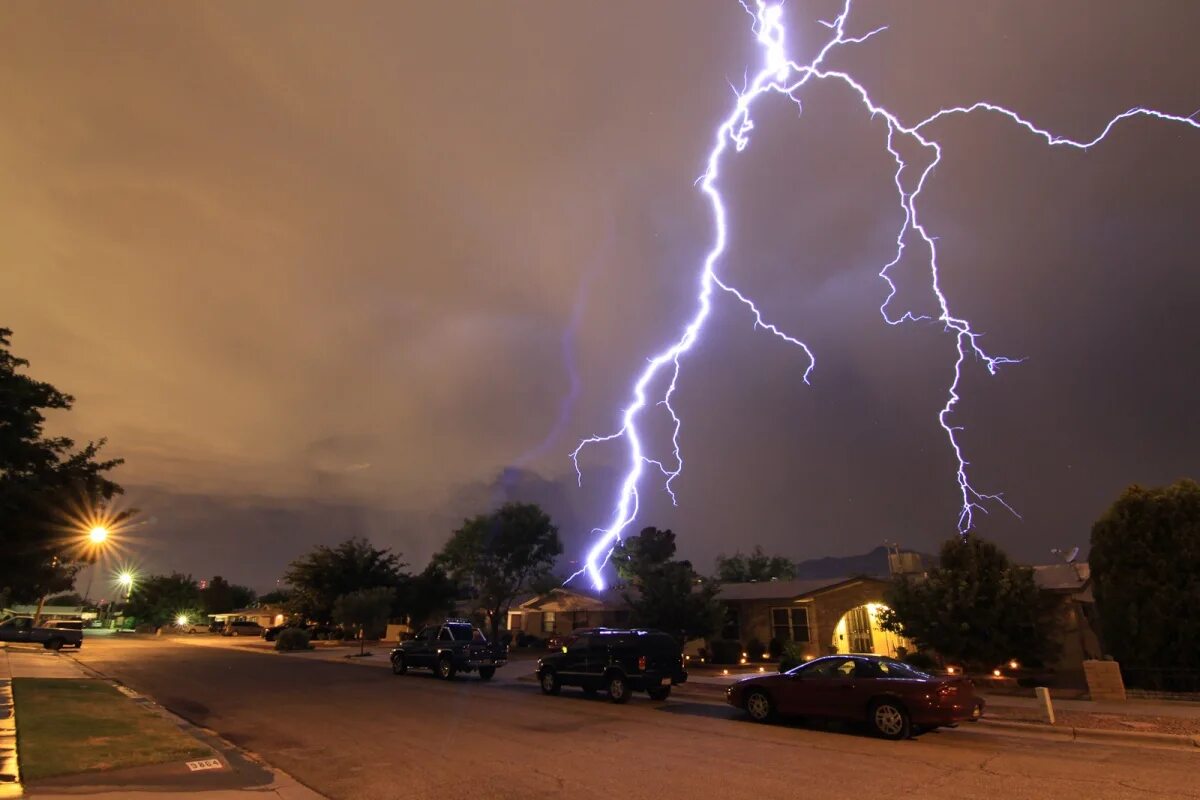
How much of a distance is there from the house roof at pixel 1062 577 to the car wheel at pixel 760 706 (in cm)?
1225

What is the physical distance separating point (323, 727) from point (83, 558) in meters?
9.76

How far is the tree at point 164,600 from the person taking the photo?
8362cm

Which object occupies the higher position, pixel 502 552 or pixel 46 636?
pixel 502 552

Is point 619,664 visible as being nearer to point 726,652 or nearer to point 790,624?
point 726,652

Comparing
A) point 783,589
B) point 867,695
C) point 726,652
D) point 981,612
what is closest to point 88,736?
point 867,695

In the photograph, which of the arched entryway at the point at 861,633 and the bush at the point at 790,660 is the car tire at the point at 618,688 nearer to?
the bush at the point at 790,660

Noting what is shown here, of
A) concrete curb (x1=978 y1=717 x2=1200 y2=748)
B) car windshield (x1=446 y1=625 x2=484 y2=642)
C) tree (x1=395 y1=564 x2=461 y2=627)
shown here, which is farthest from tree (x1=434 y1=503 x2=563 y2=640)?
concrete curb (x1=978 y1=717 x2=1200 y2=748)

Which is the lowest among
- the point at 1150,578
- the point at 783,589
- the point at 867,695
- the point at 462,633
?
the point at 867,695

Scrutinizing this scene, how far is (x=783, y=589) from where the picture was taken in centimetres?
3006

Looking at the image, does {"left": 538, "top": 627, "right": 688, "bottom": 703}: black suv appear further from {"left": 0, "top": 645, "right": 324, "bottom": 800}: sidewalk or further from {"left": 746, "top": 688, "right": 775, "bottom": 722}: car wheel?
{"left": 0, "top": 645, "right": 324, "bottom": 800}: sidewalk

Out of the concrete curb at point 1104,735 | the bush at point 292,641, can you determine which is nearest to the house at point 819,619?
the concrete curb at point 1104,735

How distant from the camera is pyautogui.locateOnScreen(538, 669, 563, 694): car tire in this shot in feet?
58.6

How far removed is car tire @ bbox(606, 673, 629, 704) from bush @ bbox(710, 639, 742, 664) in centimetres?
1178

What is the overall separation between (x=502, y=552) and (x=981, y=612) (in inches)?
1312
